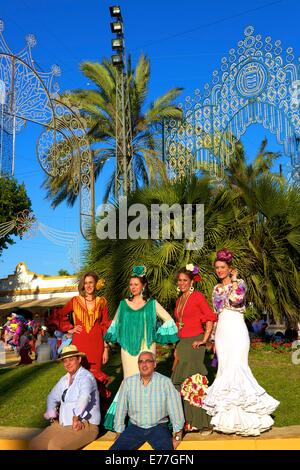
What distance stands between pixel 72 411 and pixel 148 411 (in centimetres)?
72

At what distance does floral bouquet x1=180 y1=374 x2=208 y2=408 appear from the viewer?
527 cm

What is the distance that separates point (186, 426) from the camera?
5.31 meters

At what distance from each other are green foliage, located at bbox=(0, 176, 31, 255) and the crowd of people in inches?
987

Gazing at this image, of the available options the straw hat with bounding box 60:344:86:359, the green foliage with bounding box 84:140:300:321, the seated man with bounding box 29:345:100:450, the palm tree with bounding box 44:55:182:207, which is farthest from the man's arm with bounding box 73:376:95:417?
the palm tree with bounding box 44:55:182:207

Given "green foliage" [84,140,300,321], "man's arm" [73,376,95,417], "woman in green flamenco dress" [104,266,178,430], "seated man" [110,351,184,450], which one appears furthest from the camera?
"green foliage" [84,140,300,321]

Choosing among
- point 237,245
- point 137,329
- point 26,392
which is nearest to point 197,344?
point 137,329

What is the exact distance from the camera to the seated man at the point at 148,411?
4.41 m

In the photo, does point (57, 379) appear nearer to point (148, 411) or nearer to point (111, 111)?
point (148, 411)

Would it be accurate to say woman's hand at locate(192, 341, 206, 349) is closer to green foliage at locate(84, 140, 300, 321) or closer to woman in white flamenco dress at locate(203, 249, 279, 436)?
woman in white flamenco dress at locate(203, 249, 279, 436)

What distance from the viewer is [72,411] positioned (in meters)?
4.69

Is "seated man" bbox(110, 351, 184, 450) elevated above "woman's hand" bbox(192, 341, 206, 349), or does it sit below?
below

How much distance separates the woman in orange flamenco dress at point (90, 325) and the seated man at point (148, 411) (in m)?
1.11

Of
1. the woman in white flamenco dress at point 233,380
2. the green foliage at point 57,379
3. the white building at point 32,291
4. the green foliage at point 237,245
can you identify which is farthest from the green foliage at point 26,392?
the white building at point 32,291

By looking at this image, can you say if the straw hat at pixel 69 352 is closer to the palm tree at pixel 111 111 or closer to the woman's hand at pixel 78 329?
the woman's hand at pixel 78 329
